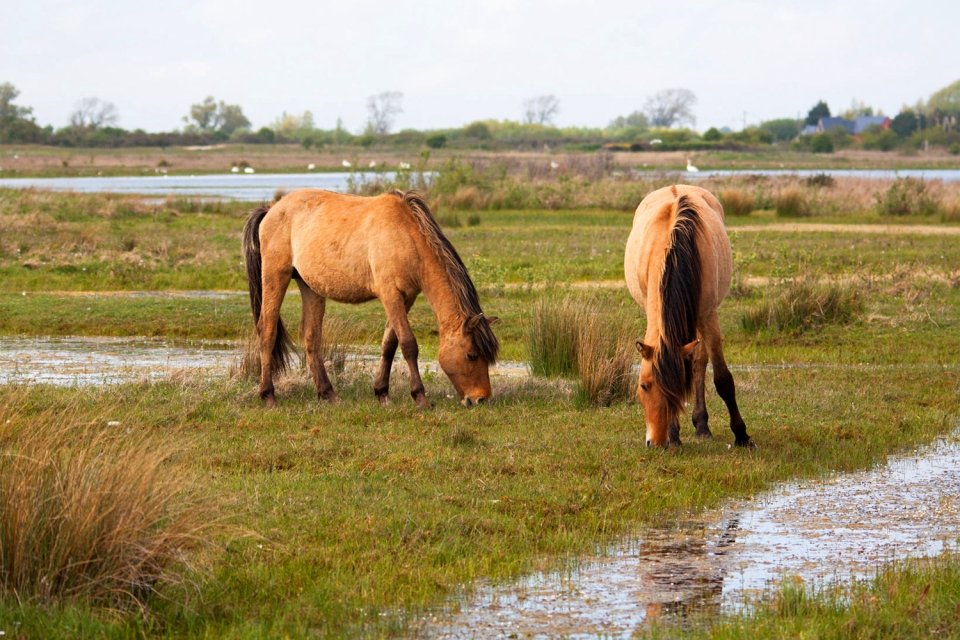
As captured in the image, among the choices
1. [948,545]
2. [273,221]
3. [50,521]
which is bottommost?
[948,545]

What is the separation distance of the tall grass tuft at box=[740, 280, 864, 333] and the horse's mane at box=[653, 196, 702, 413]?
6799 mm

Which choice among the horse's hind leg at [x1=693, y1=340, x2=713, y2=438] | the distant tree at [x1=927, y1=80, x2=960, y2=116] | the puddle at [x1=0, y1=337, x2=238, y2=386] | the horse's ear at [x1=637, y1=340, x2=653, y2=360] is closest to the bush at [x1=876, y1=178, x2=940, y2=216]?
the puddle at [x1=0, y1=337, x2=238, y2=386]

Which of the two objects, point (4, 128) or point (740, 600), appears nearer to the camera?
point (740, 600)

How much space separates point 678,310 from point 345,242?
Answer: 370 cm

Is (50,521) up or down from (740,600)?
up

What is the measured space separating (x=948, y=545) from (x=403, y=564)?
3.20 meters

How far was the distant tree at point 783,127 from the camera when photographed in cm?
16800

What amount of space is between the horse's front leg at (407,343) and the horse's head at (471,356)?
25 centimetres

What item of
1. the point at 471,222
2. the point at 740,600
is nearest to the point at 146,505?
the point at 740,600

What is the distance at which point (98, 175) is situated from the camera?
236 ft

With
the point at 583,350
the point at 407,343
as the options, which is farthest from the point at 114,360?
the point at 583,350

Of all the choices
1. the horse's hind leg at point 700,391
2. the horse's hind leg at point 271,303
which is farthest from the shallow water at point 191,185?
the horse's hind leg at point 700,391

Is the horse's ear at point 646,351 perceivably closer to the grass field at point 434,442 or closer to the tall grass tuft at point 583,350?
the grass field at point 434,442

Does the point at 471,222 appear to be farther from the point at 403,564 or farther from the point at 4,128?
the point at 4,128
